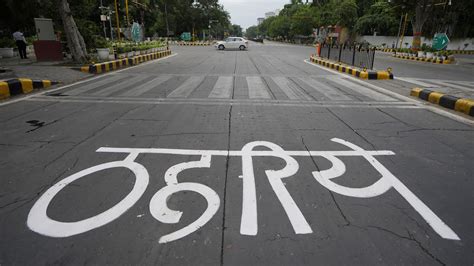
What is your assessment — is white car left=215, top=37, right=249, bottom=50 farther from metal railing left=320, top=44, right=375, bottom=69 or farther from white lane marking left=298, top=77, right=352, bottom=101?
white lane marking left=298, top=77, right=352, bottom=101

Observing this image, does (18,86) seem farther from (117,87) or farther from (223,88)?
(223,88)

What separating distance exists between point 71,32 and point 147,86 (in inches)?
299

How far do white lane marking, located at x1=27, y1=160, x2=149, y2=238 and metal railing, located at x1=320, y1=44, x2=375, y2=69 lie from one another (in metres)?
14.0

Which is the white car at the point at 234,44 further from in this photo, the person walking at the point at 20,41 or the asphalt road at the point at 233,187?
the asphalt road at the point at 233,187

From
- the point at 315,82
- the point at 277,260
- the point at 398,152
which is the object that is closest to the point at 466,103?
the point at 398,152

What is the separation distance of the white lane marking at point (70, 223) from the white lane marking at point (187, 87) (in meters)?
5.08

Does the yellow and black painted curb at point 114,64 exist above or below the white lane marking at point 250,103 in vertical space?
above

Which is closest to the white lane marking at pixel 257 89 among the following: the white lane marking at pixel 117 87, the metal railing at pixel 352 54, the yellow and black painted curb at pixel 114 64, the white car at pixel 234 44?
the white lane marking at pixel 117 87

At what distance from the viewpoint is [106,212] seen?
9.52 ft

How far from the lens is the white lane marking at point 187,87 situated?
8531 mm

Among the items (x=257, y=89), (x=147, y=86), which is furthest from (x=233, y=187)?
(x=147, y=86)

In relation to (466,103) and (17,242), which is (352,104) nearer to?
(466,103)

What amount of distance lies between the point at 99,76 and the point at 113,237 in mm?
11258

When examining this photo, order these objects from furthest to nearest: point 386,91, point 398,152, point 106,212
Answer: point 386,91 < point 398,152 < point 106,212
